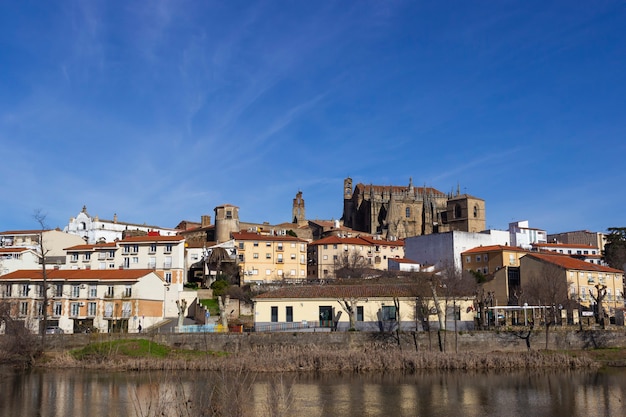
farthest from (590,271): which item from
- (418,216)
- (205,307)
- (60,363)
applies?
(418,216)

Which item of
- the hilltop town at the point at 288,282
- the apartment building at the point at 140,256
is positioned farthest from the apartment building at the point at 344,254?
the apartment building at the point at 140,256

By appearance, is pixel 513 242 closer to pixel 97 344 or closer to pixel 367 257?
pixel 367 257

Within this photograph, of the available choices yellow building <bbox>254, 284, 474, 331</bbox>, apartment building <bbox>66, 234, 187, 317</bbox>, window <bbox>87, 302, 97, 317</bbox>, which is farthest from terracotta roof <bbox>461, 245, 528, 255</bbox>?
window <bbox>87, 302, 97, 317</bbox>

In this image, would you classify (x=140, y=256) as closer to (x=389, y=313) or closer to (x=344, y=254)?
(x=344, y=254)

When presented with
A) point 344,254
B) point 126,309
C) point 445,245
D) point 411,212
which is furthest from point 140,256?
point 411,212

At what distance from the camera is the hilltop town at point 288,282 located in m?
52.6

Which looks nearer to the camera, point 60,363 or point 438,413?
point 438,413

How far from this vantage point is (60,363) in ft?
150

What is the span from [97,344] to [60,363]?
2893mm

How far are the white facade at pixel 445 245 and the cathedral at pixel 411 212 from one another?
28068 millimetres

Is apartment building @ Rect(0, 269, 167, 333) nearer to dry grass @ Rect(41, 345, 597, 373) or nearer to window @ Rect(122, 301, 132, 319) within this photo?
window @ Rect(122, 301, 132, 319)

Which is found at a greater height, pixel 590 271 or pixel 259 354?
pixel 590 271

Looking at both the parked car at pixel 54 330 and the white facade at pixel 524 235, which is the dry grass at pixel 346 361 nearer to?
the parked car at pixel 54 330

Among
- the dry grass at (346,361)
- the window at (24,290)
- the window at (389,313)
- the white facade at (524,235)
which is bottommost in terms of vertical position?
the dry grass at (346,361)
